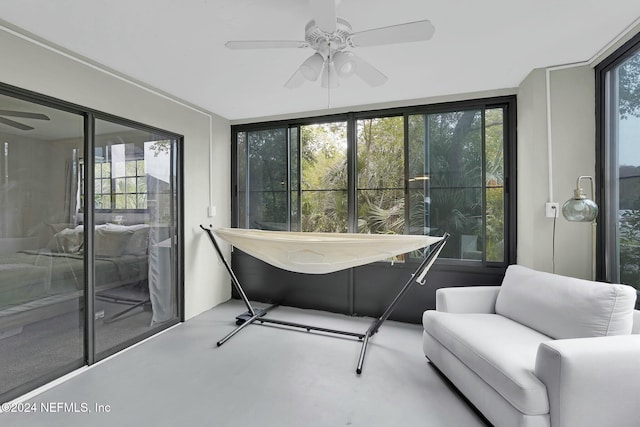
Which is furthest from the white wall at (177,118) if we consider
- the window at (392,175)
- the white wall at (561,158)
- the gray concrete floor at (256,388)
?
the white wall at (561,158)

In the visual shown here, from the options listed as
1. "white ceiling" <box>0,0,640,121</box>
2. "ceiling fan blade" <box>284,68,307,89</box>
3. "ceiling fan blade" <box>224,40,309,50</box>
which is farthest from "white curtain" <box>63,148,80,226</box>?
"ceiling fan blade" <box>284,68,307,89</box>

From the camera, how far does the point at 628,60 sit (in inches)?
76.3

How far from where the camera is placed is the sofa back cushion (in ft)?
5.05

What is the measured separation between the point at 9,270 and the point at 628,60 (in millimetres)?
4063

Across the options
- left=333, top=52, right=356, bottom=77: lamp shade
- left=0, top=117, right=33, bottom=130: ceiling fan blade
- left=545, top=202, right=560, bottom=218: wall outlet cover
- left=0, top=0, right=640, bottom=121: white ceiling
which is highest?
left=0, top=0, right=640, bottom=121: white ceiling

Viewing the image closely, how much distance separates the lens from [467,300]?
87.2 inches

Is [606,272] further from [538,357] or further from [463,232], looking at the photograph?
[538,357]

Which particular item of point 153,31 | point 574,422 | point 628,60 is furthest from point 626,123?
point 153,31

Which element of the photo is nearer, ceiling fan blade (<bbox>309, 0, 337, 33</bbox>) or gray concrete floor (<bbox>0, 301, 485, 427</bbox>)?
ceiling fan blade (<bbox>309, 0, 337, 33</bbox>)

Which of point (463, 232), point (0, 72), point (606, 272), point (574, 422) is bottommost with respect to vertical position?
point (574, 422)

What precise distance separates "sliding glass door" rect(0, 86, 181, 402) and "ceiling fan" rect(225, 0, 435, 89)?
4.75 feet

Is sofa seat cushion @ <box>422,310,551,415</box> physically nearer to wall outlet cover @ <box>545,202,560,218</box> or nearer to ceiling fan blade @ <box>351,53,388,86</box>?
wall outlet cover @ <box>545,202,560,218</box>

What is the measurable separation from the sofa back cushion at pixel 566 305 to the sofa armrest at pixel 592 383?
273 mm

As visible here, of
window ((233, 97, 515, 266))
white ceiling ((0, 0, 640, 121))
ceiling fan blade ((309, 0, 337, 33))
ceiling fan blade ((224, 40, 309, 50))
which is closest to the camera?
ceiling fan blade ((309, 0, 337, 33))
